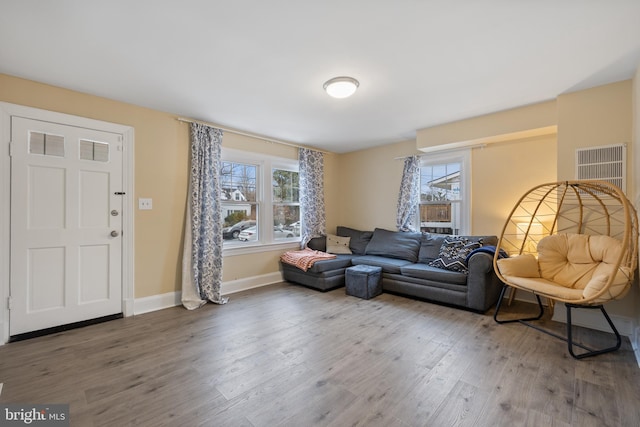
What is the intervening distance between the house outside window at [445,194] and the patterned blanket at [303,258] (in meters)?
1.73

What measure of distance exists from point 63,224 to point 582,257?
16.3 feet

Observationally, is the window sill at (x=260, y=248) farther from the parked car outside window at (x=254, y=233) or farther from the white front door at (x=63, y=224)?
the white front door at (x=63, y=224)

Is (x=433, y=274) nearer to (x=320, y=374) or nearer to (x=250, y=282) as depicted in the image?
(x=320, y=374)

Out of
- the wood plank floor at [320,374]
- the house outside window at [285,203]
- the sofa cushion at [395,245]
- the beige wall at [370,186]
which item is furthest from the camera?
the beige wall at [370,186]

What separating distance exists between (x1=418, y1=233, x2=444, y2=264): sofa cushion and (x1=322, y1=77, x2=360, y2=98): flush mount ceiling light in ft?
8.20

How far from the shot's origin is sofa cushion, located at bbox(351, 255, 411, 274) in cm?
385

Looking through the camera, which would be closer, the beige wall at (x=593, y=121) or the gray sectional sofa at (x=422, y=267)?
the beige wall at (x=593, y=121)

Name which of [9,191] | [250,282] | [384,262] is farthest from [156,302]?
[384,262]

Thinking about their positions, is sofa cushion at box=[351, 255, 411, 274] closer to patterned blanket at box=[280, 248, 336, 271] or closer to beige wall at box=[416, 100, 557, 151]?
patterned blanket at box=[280, 248, 336, 271]

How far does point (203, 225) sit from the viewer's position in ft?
11.7

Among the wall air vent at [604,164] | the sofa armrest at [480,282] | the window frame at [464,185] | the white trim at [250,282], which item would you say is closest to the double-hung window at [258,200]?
the white trim at [250,282]

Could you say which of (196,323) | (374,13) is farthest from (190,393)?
(374,13)

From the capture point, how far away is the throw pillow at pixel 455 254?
335 centimetres

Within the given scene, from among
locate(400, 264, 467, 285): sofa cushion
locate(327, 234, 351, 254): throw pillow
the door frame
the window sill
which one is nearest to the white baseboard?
the door frame
